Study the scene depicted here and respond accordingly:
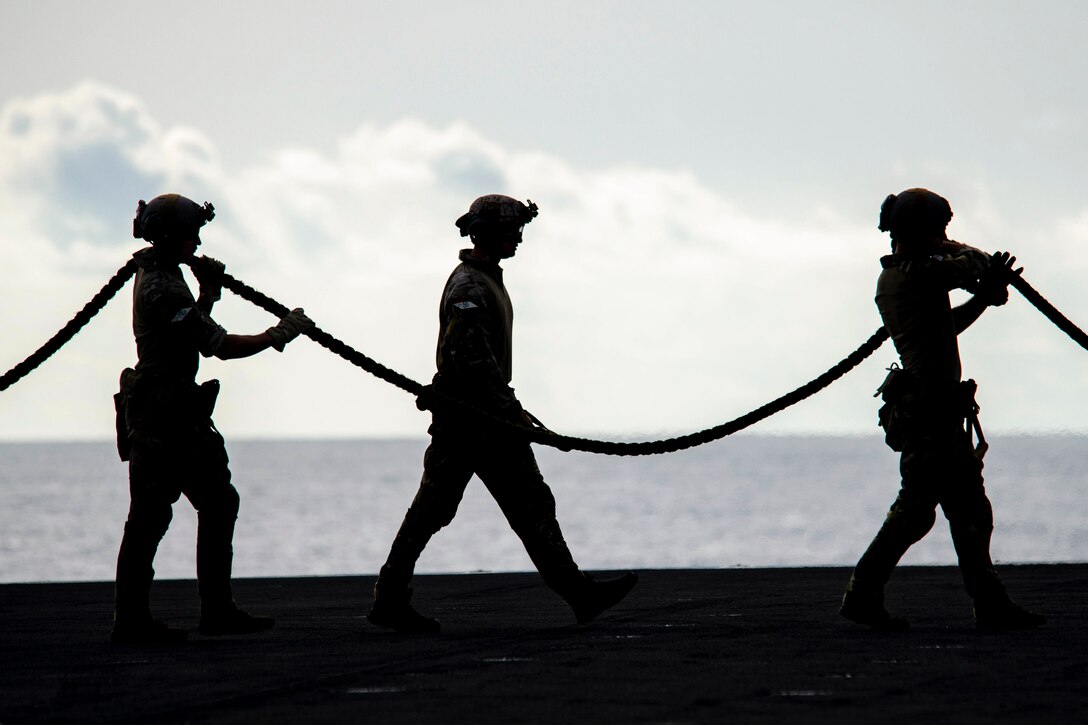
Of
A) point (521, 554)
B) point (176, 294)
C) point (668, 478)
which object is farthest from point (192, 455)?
point (668, 478)

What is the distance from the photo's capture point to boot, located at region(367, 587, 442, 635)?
8.38m

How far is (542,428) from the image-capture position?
28.1 ft

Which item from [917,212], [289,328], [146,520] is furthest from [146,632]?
[917,212]

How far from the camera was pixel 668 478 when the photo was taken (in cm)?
17688

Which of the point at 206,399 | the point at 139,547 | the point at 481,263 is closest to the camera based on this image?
the point at 139,547

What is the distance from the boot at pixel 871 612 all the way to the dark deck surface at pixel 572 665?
0.34ft

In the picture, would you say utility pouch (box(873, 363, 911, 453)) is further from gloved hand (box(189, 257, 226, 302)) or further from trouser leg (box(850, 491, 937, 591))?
gloved hand (box(189, 257, 226, 302))

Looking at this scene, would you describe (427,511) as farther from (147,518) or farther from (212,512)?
(147,518)

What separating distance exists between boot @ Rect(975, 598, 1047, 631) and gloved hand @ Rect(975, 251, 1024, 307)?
149 cm

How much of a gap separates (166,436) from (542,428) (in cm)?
192

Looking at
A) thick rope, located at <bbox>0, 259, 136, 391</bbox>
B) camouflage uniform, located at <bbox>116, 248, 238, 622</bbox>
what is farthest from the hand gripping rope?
camouflage uniform, located at <bbox>116, 248, 238, 622</bbox>

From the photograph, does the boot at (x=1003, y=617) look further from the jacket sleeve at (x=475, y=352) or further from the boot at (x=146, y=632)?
the boot at (x=146, y=632)

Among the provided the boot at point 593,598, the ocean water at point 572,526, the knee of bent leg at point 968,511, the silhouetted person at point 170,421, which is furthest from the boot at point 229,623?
the ocean water at point 572,526

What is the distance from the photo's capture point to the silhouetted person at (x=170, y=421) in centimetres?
798
